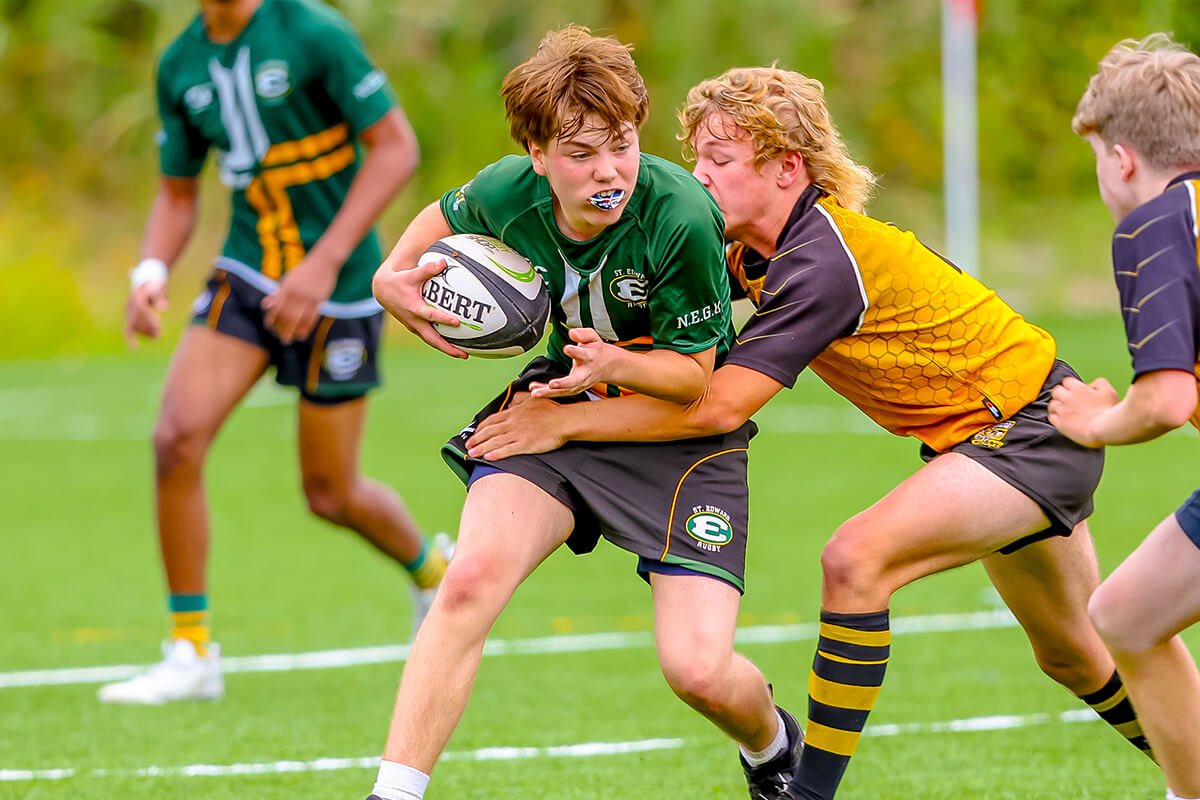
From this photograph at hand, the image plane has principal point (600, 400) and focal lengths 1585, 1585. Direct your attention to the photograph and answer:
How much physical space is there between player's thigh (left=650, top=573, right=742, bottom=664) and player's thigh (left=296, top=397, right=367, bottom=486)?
7.31 feet

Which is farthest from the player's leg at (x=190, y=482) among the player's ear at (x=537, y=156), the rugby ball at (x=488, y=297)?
the player's ear at (x=537, y=156)

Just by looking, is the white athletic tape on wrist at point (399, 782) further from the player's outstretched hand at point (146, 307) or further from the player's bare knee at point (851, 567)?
the player's outstretched hand at point (146, 307)

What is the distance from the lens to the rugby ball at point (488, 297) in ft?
12.2

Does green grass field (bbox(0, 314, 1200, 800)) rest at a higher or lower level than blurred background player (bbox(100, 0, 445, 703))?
lower

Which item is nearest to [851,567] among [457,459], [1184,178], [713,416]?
[713,416]

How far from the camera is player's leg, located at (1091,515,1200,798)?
333 centimetres

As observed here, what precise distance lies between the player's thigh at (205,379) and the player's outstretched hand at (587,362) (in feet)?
7.60

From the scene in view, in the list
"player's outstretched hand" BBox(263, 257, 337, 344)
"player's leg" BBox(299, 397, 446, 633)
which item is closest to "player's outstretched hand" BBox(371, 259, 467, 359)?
"player's outstretched hand" BBox(263, 257, 337, 344)

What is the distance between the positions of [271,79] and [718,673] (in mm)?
3040

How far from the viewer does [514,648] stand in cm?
628

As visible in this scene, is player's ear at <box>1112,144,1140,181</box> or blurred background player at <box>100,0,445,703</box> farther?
blurred background player at <box>100,0,445,703</box>

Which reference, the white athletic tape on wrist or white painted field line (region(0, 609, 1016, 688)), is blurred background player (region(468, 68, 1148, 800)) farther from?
white painted field line (region(0, 609, 1016, 688))

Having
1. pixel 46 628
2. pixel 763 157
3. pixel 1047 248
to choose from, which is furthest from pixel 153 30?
pixel 763 157

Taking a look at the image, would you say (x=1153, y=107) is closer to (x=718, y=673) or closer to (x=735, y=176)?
(x=735, y=176)
